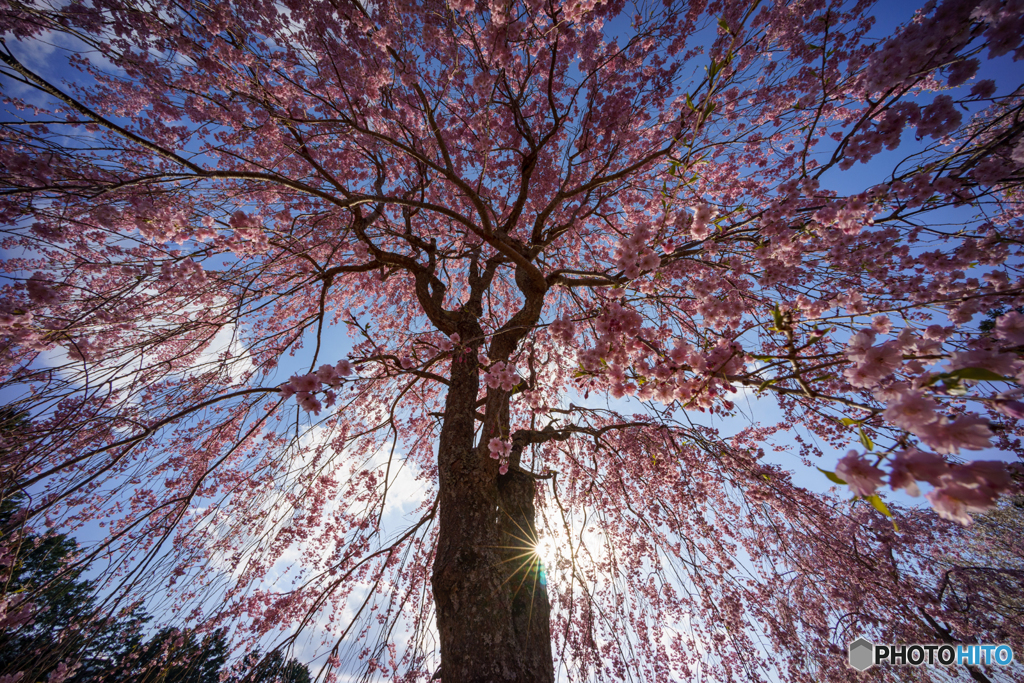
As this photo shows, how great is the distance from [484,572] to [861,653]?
4.76m

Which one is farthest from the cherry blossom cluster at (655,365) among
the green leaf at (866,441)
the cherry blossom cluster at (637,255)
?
the green leaf at (866,441)

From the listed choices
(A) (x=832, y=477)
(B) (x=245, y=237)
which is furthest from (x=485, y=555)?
(B) (x=245, y=237)

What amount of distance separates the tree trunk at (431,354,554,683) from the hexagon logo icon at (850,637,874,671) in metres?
4.01

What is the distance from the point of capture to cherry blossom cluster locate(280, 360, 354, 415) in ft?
6.05

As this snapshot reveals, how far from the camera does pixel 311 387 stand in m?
1.92

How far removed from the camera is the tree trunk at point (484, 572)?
A: 2.22 metres

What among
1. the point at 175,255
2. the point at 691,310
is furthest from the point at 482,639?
the point at 175,255

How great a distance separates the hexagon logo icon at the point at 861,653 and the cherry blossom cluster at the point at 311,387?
6114 millimetres

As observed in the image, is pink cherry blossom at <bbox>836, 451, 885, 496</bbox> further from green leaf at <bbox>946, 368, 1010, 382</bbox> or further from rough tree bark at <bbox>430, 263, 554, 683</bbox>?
rough tree bark at <bbox>430, 263, 554, 683</bbox>

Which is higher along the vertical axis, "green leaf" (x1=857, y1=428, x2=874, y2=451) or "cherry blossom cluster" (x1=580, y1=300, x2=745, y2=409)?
"cherry blossom cluster" (x1=580, y1=300, x2=745, y2=409)

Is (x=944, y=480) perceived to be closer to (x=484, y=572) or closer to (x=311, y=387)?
(x=484, y=572)

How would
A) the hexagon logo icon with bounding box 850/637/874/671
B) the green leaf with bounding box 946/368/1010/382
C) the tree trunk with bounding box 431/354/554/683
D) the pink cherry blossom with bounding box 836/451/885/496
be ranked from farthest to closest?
1. the hexagon logo icon with bounding box 850/637/874/671
2. the tree trunk with bounding box 431/354/554/683
3. the pink cherry blossom with bounding box 836/451/885/496
4. the green leaf with bounding box 946/368/1010/382

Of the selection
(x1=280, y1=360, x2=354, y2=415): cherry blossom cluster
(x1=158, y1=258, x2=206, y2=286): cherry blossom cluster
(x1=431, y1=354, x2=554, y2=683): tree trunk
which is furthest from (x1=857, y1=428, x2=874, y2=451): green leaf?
(x1=158, y1=258, x2=206, y2=286): cherry blossom cluster

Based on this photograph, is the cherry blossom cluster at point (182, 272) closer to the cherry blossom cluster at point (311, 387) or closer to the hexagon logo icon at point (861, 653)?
the cherry blossom cluster at point (311, 387)
